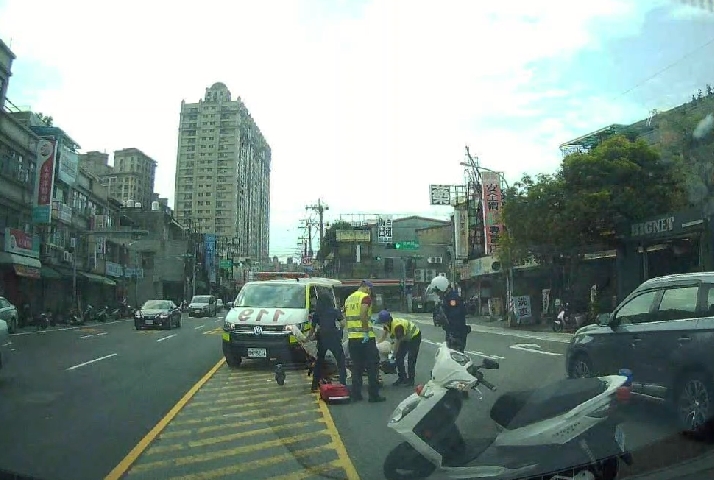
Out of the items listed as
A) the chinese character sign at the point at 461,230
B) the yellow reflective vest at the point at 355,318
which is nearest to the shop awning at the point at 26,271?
the yellow reflective vest at the point at 355,318

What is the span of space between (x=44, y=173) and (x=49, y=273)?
6.85m

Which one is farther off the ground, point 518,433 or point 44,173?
point 44,173

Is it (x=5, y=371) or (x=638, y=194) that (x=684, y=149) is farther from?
(x=5, y=371)

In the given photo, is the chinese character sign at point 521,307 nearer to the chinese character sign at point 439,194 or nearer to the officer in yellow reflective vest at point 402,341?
the chinese character sign at point 439,194

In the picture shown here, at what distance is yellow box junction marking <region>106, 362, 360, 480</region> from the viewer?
5.36m

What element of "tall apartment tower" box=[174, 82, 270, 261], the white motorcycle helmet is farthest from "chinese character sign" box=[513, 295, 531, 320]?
"tall apartment tower" box=[174, 82, 270, 261]

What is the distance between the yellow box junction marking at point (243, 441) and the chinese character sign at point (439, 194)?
41639 mm

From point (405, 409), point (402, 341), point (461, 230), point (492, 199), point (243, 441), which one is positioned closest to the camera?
point (405, 409)

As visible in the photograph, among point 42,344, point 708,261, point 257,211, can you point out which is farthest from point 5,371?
point 257,211

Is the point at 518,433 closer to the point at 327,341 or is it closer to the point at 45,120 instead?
the point at 327,341

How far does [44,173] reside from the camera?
30406 millimetres

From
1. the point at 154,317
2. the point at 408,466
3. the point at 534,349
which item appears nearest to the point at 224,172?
the point at 154,317

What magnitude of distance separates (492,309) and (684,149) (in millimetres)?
23175

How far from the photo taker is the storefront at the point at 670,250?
14.8 m
